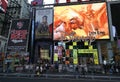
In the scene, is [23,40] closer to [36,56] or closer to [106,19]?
[36,56]

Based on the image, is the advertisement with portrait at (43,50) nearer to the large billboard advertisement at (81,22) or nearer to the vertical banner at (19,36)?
the vertical banner at (19,36)

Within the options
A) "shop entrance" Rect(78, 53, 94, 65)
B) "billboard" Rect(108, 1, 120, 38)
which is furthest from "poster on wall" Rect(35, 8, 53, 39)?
"billboard" Rect(108, 1, 120, 38)

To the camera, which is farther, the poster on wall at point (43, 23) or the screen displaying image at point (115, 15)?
the poster on wall at point (43, 23)

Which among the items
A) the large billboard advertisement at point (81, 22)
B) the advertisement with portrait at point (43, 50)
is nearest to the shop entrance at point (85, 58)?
the large billboard advertisement at point (81, 22)

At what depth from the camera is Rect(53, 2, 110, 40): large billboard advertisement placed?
31.2m

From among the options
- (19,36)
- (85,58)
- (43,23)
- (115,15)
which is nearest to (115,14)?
(115,15)

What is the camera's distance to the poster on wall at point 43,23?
3353 cm

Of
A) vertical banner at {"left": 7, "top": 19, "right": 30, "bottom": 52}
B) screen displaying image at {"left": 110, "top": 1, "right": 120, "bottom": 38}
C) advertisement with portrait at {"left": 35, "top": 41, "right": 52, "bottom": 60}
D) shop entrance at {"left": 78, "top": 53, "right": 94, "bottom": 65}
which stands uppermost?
screen displaying image at {"left": 110, "top": 1, "right": 120, "bottom": 38}

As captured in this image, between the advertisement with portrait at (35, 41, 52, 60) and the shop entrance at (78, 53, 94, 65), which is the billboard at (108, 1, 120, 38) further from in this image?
the advertisement with portrait at (35, 41, 52, 60)

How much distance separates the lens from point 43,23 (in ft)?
112

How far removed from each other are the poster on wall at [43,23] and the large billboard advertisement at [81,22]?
42.5 inches

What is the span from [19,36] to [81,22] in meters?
11.2

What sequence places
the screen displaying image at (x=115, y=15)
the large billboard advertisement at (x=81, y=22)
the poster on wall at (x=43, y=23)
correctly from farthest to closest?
the poster on wall at (x=43, y=23) < the screen displaying image at (x=115, y=15) < the large billboard advertisement at (x=81, y=22)

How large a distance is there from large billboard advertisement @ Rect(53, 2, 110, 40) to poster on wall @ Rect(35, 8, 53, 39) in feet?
3.54
